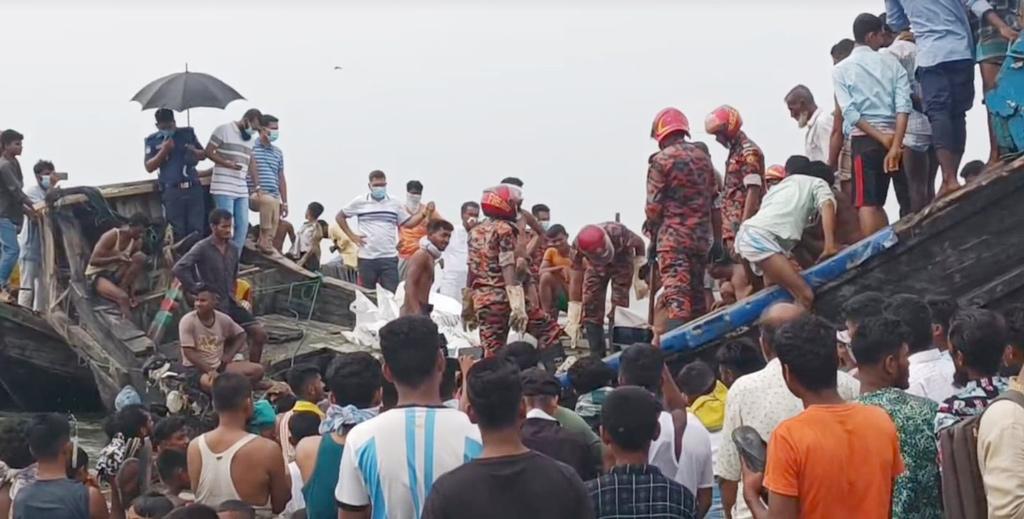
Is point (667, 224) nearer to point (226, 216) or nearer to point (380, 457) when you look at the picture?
point (226, 216)

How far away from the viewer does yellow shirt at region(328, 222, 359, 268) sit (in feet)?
55.1

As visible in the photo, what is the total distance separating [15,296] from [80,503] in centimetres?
892

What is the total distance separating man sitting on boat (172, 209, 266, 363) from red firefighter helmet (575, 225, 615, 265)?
10.6 feet

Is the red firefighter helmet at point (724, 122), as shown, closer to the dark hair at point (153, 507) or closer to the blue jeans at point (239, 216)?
the dark hair at point (153, 507)

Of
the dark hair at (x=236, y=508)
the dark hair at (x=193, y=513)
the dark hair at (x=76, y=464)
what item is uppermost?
the dark hair at (x=76, y=464)

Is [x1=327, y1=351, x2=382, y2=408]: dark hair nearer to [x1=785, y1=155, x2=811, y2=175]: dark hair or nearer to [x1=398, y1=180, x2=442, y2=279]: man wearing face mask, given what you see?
[x1=785, y1=155, x2=811, y2=175]: dark hair

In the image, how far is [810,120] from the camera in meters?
10.7

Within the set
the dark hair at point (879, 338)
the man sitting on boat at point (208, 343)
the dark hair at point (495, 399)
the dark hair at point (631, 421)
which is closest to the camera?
the dark hair at point (495, 399)

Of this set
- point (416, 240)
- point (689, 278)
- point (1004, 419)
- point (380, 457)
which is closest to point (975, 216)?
point (689, 278)

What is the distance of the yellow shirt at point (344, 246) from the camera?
16.8 metres

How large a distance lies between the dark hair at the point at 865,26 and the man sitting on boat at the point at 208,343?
16.6 ft

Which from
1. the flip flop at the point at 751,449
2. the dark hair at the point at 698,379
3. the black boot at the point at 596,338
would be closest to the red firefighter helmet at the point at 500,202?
the black boot at the point at 596,338

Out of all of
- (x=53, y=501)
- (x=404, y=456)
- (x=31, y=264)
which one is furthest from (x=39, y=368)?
(x=404, y=456)

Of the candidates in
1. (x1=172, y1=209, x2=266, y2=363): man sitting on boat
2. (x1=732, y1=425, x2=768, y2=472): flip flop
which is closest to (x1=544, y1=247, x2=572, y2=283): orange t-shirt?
(x1=172, y1=209, x2=266, y2=363): man sitting on boat
